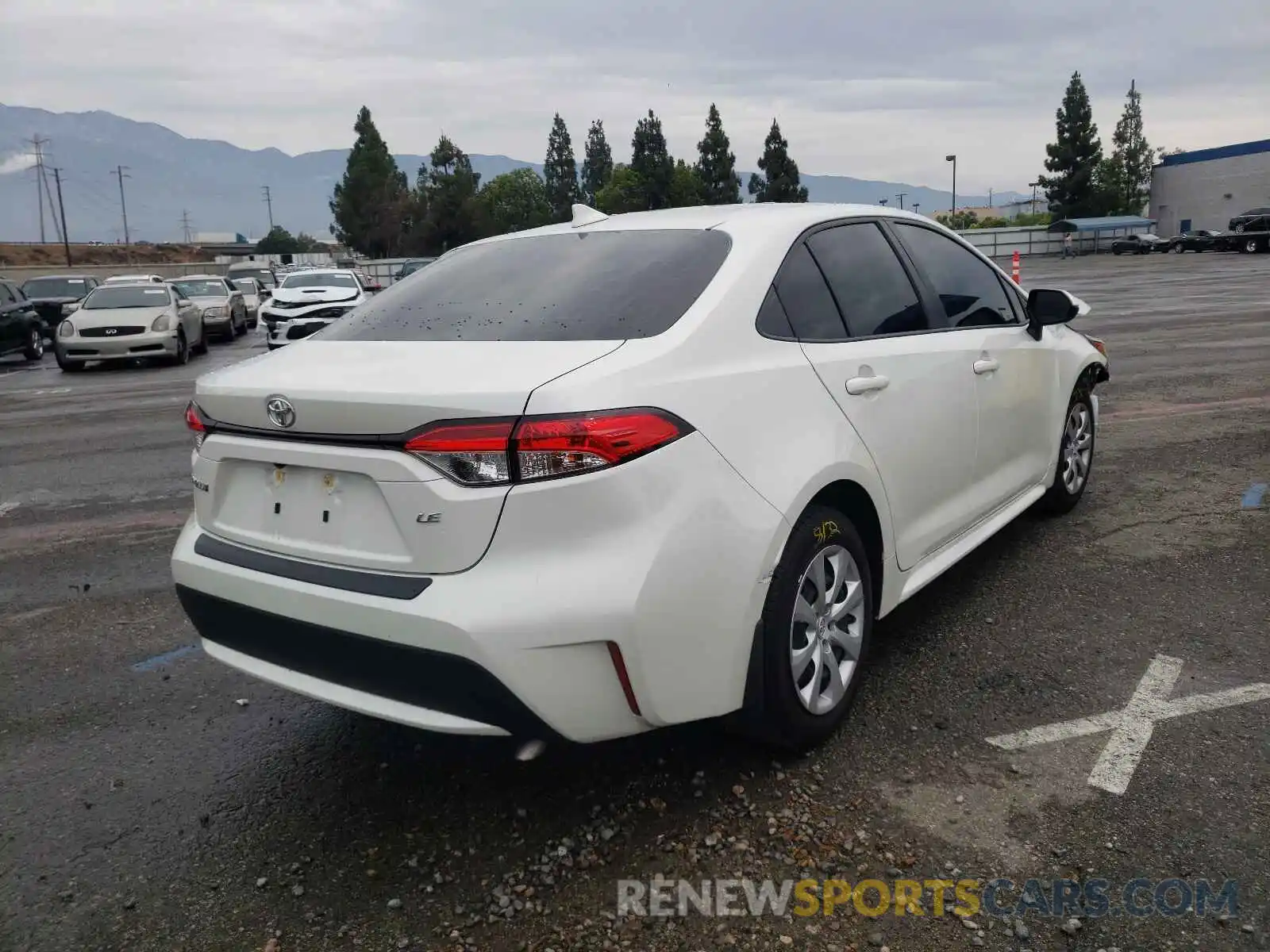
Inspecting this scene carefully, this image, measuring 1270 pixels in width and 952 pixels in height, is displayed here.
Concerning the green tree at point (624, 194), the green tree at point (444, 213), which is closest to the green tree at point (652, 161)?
the green tree at point (624, 194)

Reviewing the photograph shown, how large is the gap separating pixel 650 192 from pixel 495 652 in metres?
87.0

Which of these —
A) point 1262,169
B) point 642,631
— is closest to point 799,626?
point 642,631

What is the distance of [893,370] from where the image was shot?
3508 mm

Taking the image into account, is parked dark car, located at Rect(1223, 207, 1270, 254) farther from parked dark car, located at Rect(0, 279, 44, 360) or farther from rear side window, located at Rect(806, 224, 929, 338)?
rear side window, located at Rect(806, 224, 929, 338)

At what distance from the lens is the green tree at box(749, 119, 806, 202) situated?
83500mm

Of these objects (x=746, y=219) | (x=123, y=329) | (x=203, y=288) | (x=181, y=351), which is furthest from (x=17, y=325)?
(x=746, y=219)

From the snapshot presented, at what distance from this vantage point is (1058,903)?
246 cm

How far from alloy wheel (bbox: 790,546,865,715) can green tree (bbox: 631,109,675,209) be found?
85.9 metres

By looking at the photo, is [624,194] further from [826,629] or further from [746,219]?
[826,629]

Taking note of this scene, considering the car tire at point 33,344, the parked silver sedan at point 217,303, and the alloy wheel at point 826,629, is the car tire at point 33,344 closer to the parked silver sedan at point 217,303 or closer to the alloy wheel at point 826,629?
the parked silver sedan at point 217,303

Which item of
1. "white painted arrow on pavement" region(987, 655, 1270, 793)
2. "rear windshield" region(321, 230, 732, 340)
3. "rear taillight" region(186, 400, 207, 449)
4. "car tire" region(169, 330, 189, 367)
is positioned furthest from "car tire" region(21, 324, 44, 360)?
"white painted arrow on pavement" region(987, 655, 1270, 793)

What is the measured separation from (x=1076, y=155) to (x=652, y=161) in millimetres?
33462

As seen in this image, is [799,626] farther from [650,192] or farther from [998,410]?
[650,192]

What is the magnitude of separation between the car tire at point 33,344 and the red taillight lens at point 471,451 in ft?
67.9
